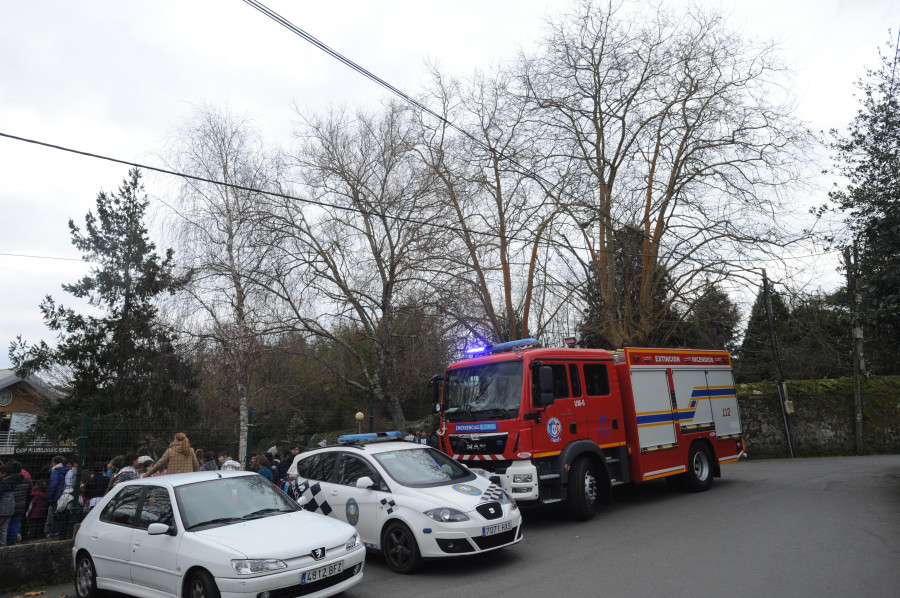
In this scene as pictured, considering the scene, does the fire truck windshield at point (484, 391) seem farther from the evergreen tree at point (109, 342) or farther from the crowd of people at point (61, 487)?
the evergreen tree at point (109, 342)

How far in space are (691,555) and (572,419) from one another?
3153mm

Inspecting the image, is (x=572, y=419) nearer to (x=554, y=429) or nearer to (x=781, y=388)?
(x=554, y=429)

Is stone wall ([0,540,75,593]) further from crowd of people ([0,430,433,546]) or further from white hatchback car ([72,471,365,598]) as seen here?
white hatchback car ([72,471,365,598])

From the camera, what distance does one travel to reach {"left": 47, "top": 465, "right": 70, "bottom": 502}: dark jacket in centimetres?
950

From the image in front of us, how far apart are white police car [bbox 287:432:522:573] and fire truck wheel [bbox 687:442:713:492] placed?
261 inches

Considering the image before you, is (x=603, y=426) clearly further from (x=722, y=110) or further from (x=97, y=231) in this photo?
(x=97, y=231)

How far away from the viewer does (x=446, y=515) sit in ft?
23.5

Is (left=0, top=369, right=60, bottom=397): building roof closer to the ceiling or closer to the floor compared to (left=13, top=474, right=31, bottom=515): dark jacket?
closer to the ceiling

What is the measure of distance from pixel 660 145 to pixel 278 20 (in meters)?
15.2

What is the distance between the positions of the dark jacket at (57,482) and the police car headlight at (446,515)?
21.4ft

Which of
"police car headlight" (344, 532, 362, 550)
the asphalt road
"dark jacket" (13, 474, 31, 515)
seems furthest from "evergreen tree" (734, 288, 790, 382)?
Answer: "dark jacket" (13, 474, 31, 515)

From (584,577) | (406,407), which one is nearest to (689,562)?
(584,577)

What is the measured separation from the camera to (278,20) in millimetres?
9539

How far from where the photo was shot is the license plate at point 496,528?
7.22 m
